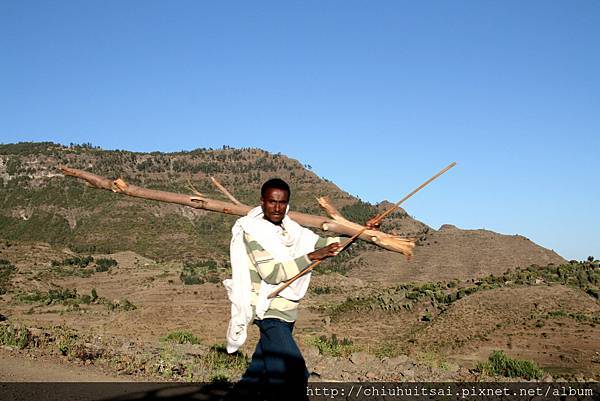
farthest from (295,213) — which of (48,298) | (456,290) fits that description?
(48,298)

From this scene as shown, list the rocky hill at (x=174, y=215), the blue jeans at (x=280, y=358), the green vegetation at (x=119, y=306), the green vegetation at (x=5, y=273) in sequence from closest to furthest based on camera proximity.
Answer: the blue jeans at (x=280, y=358)
the green vegetation at (x=119, y=306)
the green vegetation at (x=5, y=273)
the rocky hill at (x=174, y=215)

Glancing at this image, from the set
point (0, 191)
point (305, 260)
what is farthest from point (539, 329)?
point (0, 191)

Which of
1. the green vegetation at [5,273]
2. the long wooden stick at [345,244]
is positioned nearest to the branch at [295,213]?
the long wooden stick at [345,244]

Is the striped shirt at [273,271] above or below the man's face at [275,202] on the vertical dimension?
below

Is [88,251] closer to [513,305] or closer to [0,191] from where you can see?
[0,191]

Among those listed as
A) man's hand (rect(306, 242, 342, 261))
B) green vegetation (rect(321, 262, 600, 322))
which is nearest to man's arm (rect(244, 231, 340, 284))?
man's hand (rect(306, 242, 342, 261))

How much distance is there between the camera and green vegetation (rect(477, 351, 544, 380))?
9.77 m

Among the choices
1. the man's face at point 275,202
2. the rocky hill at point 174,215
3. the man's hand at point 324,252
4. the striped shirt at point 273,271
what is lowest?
the striped shirt at point 273,271

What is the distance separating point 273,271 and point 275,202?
474 mm

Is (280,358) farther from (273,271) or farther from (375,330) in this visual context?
(375,330)

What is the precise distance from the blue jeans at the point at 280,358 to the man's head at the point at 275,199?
711mm

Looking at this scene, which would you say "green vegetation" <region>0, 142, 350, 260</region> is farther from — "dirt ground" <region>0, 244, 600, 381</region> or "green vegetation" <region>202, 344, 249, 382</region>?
"green vegetation" <region>202, 344, 249, 382</region>

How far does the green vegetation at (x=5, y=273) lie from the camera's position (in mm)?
30695

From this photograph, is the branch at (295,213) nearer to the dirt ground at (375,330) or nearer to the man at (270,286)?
the man at (270,286)
